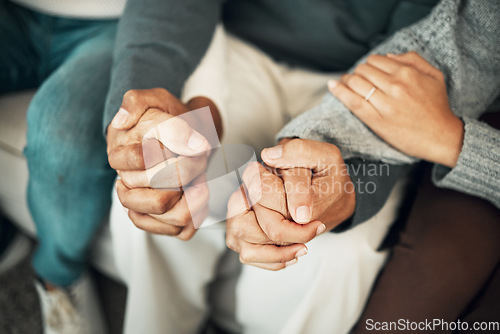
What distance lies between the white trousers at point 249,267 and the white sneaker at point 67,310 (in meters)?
0.13

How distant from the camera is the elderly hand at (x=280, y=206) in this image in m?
0.27

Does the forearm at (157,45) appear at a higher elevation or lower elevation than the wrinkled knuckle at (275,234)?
higher

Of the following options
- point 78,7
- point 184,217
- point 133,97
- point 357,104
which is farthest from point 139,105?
point 78,7

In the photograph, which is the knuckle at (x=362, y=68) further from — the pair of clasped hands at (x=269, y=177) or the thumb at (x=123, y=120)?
the thumb at (x=123, y=120)

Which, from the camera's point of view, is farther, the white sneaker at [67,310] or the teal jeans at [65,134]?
the white sneaker at [67,310]

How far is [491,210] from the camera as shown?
14.6 inches

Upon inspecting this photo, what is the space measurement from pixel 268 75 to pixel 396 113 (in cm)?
24

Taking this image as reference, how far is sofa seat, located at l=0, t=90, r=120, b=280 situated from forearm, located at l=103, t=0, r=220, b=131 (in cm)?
24

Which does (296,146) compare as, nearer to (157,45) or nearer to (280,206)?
(280,206)

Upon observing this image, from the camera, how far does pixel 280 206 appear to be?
275mm

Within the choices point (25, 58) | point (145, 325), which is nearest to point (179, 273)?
point (145, 325)

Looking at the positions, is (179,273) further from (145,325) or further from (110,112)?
(110,112)

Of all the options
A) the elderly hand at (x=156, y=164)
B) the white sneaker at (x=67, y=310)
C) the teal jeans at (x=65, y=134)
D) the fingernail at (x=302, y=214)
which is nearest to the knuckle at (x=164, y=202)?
the elderly hand at (x=156, y=164)

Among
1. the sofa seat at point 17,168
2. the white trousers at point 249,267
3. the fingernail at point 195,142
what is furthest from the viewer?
the sofa seat at point 17,168
